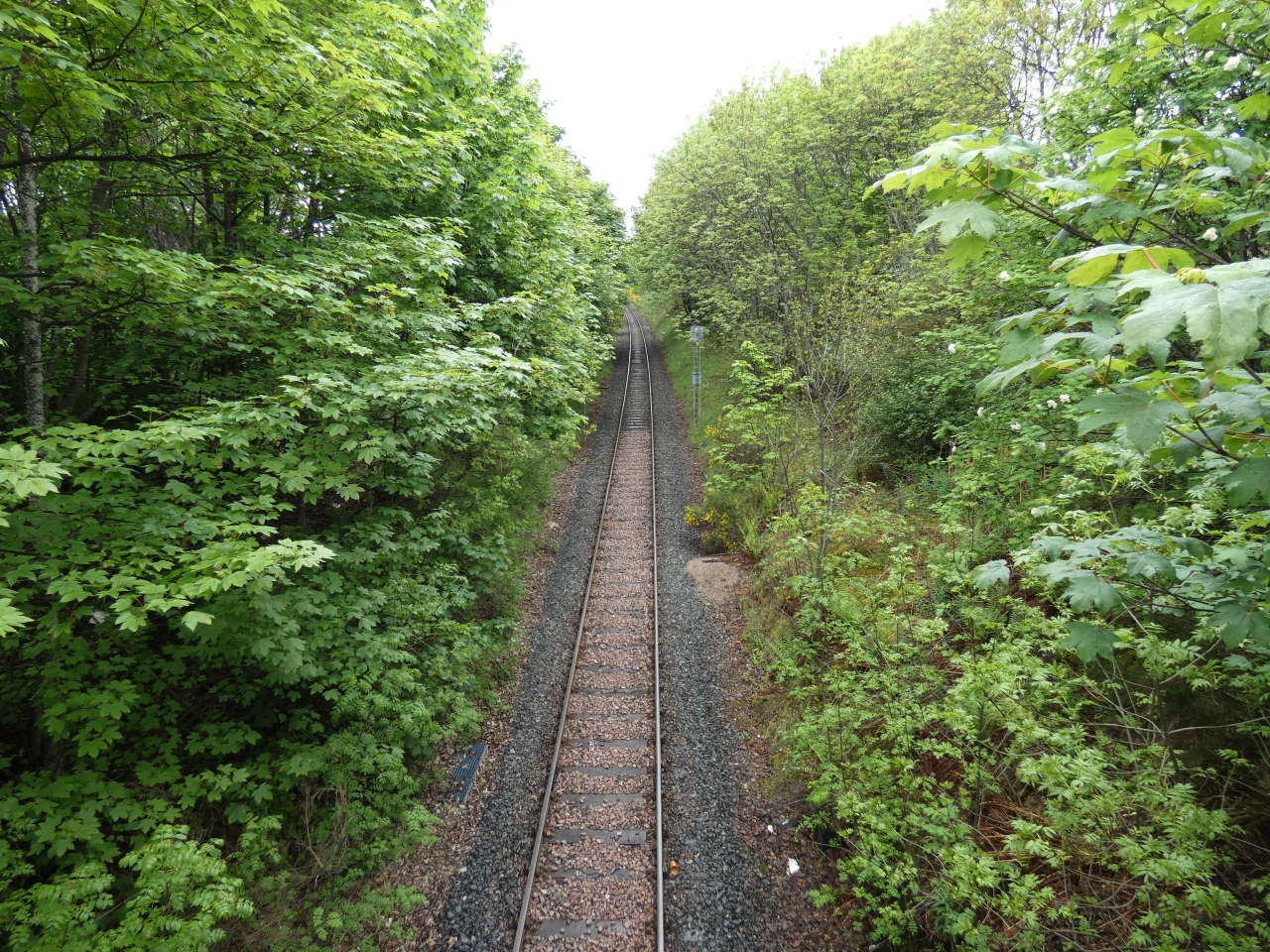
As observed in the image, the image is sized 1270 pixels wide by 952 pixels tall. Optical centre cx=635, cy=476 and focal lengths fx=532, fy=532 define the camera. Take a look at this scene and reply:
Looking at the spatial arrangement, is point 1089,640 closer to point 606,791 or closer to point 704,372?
point 606,791

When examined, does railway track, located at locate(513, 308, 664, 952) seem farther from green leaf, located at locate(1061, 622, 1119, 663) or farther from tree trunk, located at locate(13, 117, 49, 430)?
tree trunk, located at locate(13, 117, 49, 430)

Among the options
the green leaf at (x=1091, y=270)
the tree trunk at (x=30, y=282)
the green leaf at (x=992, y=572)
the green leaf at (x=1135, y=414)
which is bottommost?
the green leaf at (x=992, y=572)

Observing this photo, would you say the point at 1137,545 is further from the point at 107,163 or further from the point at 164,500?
the point at 107,163

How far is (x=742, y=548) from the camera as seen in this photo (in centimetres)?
1212

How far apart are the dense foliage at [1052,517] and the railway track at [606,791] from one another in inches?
74.6

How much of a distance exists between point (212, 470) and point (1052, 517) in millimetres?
9274

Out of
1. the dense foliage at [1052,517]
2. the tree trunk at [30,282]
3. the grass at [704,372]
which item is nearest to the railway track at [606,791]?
the dense foliage at [1052,517]

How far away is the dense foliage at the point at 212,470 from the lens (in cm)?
370

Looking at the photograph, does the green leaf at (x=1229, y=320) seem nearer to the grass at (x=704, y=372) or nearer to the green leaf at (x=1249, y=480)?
the green leaf at (x=1249, y=480)

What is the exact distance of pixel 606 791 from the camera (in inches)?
258

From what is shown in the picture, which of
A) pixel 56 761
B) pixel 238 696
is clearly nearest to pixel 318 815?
pixel 238 696

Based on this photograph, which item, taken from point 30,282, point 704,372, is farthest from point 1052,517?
point 704,372

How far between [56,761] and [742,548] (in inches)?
418

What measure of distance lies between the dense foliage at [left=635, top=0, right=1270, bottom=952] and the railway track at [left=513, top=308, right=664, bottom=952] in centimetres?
190
